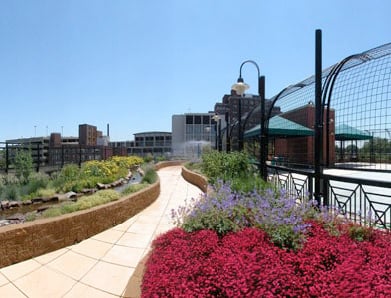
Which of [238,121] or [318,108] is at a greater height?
[238,121]

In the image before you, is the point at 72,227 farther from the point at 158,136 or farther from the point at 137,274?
the point at 158,136

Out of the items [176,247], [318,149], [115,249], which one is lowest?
[115,249]

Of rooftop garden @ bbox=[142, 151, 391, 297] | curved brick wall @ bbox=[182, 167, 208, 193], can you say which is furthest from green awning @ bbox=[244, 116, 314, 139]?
rooftop garden @ bbox=[142, 151, 391, 297]

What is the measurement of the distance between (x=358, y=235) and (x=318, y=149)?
5.31ft

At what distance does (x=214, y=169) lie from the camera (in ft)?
26.3

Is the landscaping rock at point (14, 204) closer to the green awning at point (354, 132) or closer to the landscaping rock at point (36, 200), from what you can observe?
the landscaping rock at point (36, 200)

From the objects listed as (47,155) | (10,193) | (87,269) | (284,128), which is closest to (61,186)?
(10,193)

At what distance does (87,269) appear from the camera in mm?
3275

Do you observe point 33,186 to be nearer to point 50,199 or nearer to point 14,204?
point 50,199

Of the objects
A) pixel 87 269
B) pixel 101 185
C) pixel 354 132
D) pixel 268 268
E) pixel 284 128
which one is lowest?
pixel 87 269

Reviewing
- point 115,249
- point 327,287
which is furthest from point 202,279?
point 115,249

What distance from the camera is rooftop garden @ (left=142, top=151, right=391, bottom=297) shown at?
1737 millimetres

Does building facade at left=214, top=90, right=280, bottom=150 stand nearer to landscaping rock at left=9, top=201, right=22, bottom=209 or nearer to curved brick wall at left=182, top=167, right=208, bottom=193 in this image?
curved brick wall at left=182, top=167, right=208, bottom=193

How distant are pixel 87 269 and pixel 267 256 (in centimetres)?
247
